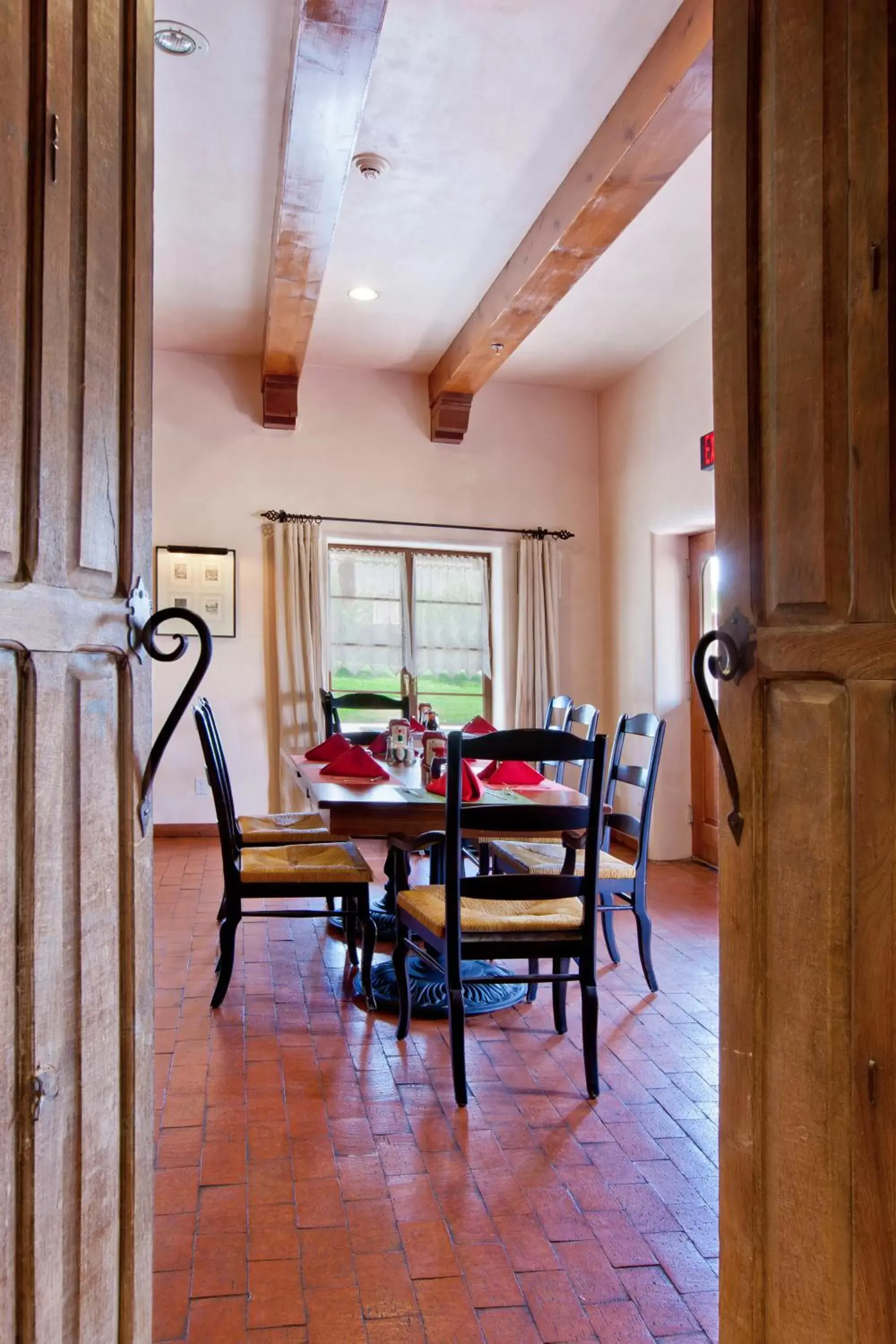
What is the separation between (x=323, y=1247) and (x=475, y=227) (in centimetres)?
406

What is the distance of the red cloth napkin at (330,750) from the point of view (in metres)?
3.79

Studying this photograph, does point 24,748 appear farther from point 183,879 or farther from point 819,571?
point 183,879

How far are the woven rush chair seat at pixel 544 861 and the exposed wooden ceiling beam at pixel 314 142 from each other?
2.55 m

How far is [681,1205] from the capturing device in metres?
1.86

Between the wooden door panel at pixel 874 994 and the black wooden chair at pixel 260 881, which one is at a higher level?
the wooden door panel at pixel 874 994

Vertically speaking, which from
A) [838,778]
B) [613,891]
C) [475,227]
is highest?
[475,227]

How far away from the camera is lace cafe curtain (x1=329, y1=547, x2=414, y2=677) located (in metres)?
6.17

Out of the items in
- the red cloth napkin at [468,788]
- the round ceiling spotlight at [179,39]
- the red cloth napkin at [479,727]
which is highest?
the round ceiling spotlight at [179,39]

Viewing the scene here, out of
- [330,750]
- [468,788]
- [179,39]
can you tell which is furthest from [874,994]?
[179,39]

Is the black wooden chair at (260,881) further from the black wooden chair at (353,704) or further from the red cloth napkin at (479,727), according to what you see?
the black wooden chair at (353,704)

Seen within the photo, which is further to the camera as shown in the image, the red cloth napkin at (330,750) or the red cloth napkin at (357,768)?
the red cloth napkin at (330,750)

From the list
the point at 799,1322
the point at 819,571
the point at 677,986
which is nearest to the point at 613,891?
the point at 677,986

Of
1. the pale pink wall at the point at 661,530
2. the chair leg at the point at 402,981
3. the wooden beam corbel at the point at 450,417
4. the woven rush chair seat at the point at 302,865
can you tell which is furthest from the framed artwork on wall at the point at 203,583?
the chair leg at the point at 402,981

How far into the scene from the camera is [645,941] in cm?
316
